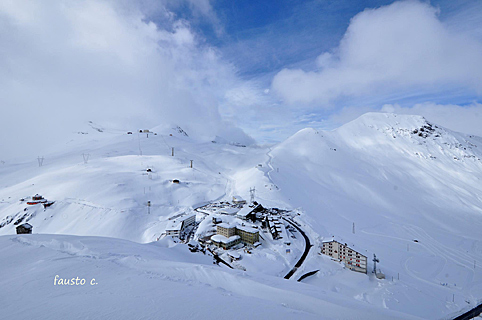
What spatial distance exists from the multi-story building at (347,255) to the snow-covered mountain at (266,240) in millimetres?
824

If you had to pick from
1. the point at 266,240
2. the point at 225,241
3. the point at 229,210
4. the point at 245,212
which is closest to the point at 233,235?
the point at 225,241

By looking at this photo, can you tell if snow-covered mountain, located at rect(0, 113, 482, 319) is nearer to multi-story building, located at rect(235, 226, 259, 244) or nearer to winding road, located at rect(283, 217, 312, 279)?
winding road, located at rect(283, 217, 312, 279)

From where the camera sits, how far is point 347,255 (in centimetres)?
1825

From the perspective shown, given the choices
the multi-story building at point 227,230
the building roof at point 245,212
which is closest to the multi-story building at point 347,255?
the multi-story building at point 227,230

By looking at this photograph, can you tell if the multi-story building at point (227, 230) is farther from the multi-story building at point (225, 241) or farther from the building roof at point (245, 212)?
the building roof at point (245, 212)

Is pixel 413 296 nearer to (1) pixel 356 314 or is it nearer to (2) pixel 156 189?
(1) pixel 356 314

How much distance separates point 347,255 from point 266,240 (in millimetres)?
8114

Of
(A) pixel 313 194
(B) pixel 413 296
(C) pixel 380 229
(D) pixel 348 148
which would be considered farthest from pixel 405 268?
(D) pixel 348 148

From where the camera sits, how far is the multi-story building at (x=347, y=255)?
57.3 ft

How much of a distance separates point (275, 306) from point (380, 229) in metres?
33.3

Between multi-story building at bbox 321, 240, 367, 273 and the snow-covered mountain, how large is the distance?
824 mm

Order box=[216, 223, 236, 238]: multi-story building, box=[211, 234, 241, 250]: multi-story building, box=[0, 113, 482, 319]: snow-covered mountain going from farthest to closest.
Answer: box=[216, 223, 236, 238]: multi-story building, box=[211, 234, 241, 250]: multi-story building, box=[0, 113, 482, 319]: snow-covered mountain

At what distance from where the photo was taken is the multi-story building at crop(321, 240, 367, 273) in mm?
17469

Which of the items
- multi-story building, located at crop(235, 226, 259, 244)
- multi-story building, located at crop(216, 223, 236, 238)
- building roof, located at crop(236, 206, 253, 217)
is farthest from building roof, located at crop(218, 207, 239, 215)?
multi-story building, located at crop(235, 226, 259, 244)
